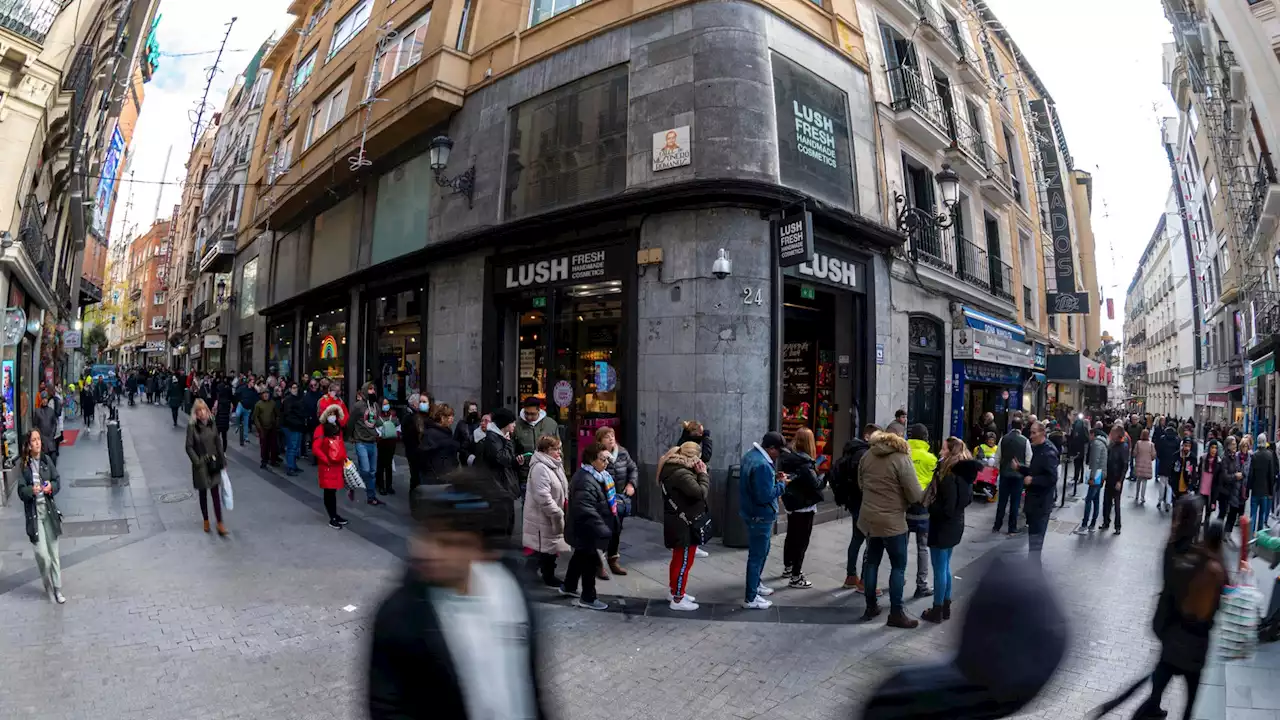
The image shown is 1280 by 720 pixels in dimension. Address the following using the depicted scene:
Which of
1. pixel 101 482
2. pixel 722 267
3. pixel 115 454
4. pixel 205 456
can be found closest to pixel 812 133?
pixel 722 267

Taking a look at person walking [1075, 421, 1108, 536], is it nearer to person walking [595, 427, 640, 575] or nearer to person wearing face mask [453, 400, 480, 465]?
person walking [595, 427, 640, 575]

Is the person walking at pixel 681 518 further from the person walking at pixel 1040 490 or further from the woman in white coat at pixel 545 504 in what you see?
the person walking at pixel 1040 490

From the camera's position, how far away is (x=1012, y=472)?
30.8 ft

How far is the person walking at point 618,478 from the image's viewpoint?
22.3 feet

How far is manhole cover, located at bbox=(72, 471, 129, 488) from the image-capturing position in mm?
10750

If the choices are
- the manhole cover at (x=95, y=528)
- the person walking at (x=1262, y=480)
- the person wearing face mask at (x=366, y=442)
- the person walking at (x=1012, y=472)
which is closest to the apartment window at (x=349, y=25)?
the person wearing face mask at (x=366, y=442)

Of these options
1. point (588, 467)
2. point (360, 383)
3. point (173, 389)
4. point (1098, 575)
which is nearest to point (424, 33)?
point (360, 383)

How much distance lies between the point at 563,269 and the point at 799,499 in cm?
632

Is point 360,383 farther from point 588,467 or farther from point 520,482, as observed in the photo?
point 588,467

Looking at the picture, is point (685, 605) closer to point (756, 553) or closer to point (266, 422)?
point (756, 553)

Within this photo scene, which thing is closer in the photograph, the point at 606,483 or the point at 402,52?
the point at 606,483

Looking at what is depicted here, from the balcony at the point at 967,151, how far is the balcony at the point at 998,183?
0.36m

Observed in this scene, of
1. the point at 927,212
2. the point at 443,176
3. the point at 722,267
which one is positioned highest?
the point at 443,176

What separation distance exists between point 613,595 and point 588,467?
135 centimetres
